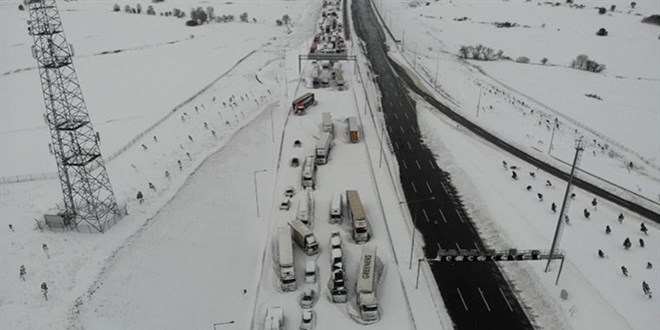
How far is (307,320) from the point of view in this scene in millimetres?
41219

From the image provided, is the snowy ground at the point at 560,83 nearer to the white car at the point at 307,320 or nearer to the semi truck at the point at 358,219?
the semi truck at the point at 358,219

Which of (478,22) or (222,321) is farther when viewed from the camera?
(478,22)

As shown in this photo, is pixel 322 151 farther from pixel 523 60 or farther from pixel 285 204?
pixel 523 60

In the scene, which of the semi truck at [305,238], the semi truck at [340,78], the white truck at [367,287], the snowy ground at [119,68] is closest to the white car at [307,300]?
the white truck at [367,287]

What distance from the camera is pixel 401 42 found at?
490ft

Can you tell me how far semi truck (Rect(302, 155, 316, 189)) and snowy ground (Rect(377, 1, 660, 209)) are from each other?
33191 mm

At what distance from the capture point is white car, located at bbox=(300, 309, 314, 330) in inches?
1612

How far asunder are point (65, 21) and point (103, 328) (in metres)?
171

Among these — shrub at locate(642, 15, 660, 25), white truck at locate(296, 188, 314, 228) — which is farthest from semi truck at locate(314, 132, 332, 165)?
shrub at locate(642, 15, 660, 25)

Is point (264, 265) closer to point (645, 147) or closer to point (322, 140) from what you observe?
point (322, 140)

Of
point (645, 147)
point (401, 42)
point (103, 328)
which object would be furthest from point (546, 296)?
point (401, 42)

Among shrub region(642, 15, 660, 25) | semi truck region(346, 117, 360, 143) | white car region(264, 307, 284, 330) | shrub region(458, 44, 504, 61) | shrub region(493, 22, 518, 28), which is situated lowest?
white car region(264, 307, 284, 330)

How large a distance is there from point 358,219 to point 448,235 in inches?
396

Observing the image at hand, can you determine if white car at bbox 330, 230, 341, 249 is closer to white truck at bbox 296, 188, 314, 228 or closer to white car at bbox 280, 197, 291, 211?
white truck at bbox 296, 188, 314, 228
